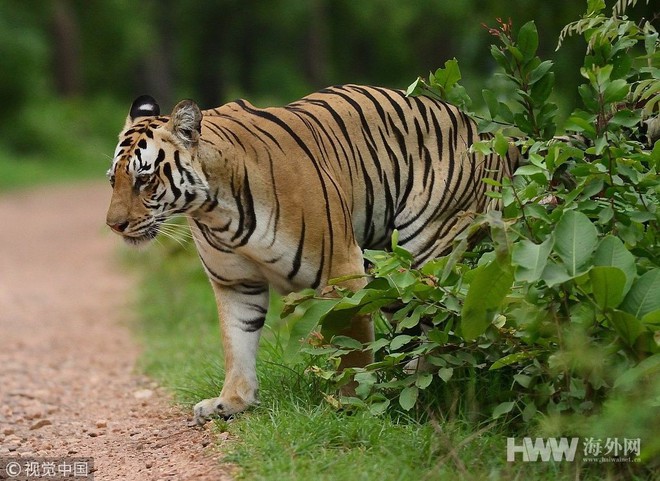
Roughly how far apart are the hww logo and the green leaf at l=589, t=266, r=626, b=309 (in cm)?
50

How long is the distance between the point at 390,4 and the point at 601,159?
28999 millimetres

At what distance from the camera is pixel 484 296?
12.9 ft

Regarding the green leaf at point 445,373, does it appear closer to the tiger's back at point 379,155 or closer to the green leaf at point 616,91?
the tiger's back at point 379,155

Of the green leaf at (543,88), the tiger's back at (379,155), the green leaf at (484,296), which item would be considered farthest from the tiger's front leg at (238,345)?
the green leaf at (543,88)

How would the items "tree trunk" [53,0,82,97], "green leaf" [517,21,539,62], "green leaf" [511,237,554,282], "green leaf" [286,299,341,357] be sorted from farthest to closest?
1. "tree trunk" [53,0,82,97]
2. "green leaf" [286,299,341,357]
3. "green leaf" [517,21,539,62]
4. "green leaf" [511,237,554,282]

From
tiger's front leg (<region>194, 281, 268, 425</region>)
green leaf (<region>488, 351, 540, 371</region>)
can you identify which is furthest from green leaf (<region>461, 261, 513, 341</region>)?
tiger's front leg (<region>194, 281, 268, 425</region>)

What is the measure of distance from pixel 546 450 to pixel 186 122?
6.31 feet

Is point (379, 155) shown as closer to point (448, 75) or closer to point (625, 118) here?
point (448, 75)

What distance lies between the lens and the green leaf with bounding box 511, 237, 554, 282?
3654mm

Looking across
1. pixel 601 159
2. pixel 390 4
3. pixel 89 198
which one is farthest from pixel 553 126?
pixel 390 4

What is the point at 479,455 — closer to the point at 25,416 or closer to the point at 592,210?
the point at 592,210

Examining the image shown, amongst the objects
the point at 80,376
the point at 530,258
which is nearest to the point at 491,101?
the point at 530,258

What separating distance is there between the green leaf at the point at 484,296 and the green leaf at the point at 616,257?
1.02ft

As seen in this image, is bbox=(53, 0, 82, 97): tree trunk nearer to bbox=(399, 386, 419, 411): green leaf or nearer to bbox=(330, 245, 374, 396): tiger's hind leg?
bbox=(330, 245, 374, 396): tiger's hind leg
